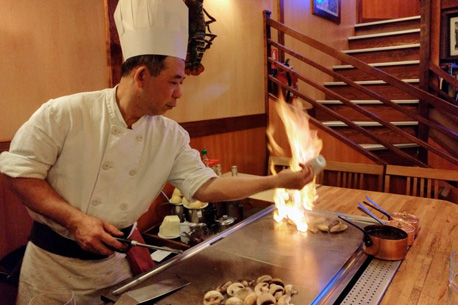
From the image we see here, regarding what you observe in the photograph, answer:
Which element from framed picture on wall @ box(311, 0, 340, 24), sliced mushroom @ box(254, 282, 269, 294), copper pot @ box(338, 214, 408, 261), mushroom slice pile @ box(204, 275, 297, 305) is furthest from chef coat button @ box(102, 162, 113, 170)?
framed picture on wall @ box(311, 0, 340, 24)

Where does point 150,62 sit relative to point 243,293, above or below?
above

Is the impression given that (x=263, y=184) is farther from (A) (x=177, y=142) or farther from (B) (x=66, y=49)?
(B) (x=66, y=49)

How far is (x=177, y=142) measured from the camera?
67.7 inches

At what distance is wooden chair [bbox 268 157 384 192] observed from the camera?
3047 mm

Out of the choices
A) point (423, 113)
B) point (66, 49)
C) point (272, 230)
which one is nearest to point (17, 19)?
point (66, 49)

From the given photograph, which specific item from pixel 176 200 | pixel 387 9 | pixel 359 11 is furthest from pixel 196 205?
pixel 387 9

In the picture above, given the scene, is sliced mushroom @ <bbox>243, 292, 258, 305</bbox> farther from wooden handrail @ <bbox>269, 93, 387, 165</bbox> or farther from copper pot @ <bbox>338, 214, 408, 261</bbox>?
wooden handrail @ <bbox>269, 93, 387, 165</bbox>

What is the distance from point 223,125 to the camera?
361 cm

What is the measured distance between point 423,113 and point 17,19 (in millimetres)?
4319

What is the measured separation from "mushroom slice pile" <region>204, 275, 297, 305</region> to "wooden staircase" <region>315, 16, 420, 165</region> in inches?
129

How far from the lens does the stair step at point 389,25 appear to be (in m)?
5.81

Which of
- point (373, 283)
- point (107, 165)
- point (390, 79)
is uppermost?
point (390, 79)

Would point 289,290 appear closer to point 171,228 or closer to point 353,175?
point 171,228

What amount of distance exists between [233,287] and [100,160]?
736mm
